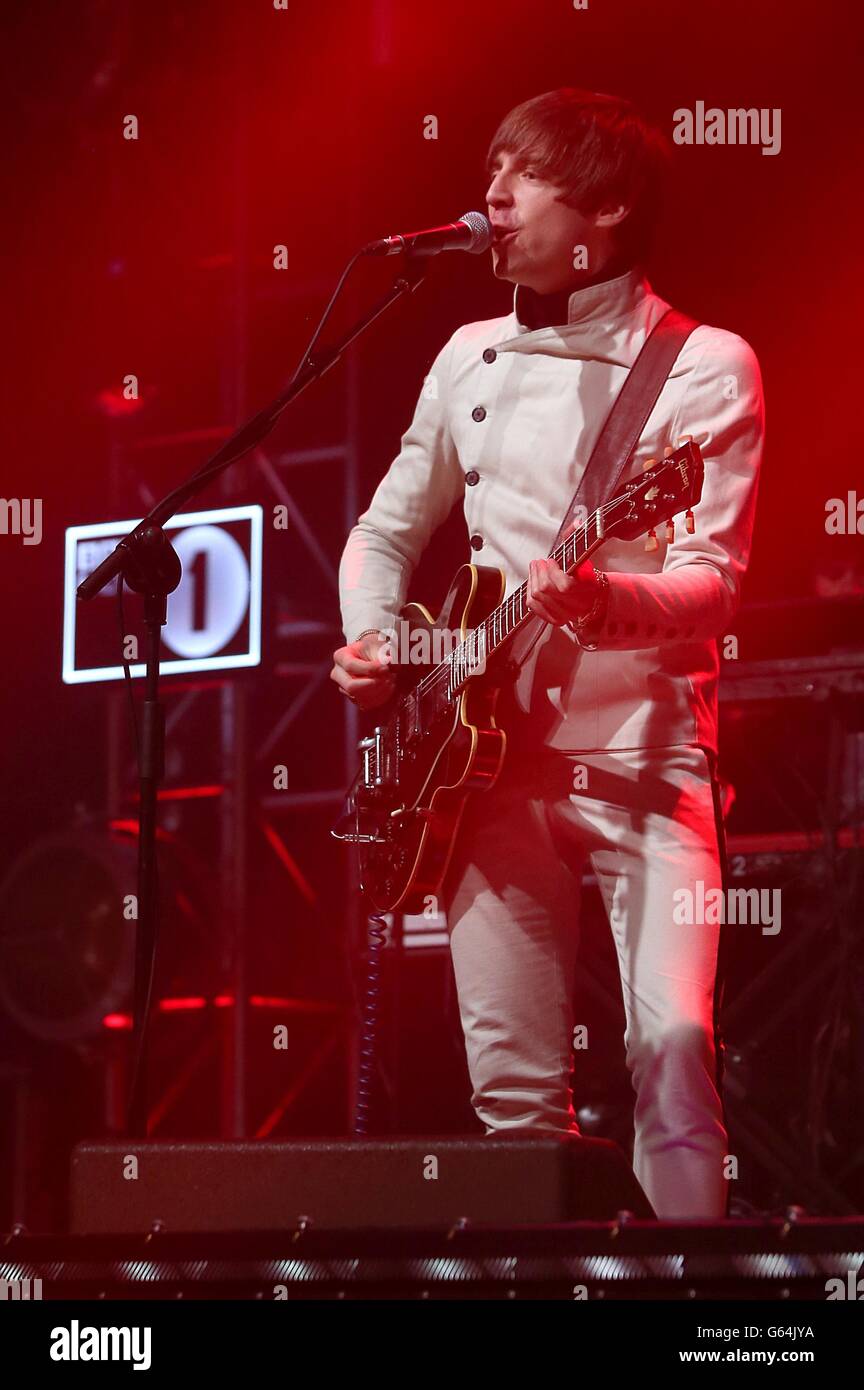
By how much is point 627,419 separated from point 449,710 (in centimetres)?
62

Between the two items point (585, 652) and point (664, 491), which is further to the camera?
point (585, 652)

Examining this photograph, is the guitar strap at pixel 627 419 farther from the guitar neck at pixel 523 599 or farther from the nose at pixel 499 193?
the nose at pixel 499 193

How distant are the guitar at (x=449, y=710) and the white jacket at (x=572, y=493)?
8 cm

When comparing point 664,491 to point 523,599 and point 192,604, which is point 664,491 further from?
point 192,604

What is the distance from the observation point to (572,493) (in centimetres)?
289

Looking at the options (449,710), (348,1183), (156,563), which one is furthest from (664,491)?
(348,1183)

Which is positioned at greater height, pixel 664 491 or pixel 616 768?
pixel 664 491

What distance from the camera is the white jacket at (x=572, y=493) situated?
2.67 metres

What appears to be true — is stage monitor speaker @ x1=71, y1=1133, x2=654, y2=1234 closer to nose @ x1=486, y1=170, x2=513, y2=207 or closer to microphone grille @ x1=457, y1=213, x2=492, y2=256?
microphone grille @ x1=457, y1=213, x2=492, y2=256

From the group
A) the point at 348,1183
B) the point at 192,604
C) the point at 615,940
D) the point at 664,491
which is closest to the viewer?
the point at 348,1183

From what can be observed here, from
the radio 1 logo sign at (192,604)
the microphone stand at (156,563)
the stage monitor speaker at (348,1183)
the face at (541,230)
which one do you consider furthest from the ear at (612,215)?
the radio 1 logo sign at (192,604)

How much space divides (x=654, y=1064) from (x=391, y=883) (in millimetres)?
642
